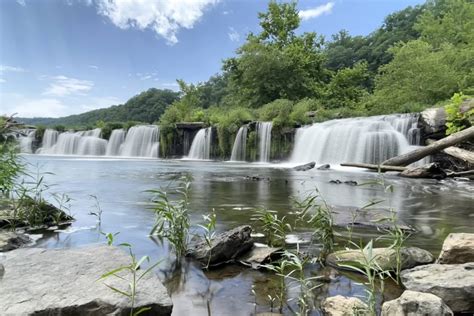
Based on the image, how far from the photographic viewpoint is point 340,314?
2.20m

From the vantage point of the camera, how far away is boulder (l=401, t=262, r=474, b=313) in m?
2.32

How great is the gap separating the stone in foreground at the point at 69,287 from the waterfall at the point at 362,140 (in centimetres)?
1333

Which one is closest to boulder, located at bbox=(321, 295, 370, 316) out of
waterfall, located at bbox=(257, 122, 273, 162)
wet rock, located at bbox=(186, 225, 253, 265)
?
wet rock, located at bbox=(186, 225, 253, 265)

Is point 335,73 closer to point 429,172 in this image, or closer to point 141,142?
point 141,142

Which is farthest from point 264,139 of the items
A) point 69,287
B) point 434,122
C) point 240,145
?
point 69,287

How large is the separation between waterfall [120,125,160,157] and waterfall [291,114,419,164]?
36.7 ft

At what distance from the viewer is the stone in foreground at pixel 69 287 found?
1953mm

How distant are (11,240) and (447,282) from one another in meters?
3.70

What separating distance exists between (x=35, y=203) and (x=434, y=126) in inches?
530

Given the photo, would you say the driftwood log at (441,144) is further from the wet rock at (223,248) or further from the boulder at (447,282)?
the wet rock at (223,248)

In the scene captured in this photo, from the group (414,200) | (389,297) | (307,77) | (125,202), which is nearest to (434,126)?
(414,200)

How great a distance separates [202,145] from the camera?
2336 centimetres

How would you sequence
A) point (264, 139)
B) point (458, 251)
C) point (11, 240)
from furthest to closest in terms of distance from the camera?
1. point (264, 139)
2. point (11, 240)
3. point (458, 251)

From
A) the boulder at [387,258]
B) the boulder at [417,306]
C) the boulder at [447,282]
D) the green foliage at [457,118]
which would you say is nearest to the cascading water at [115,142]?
the green foliage at [457,118]
